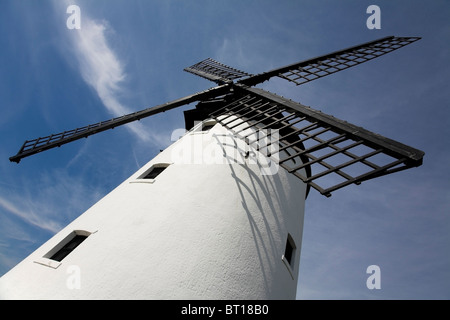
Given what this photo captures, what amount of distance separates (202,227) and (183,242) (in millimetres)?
460

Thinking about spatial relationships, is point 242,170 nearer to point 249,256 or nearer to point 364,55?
point 249,256

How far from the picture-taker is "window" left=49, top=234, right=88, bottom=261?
4547 millimetres

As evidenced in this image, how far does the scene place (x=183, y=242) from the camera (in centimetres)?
417

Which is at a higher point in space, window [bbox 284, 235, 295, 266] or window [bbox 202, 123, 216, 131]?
window [bbox 202, 123, 216, 131]

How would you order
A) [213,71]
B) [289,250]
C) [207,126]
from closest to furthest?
[289,250]
[207,126]
[213,71]

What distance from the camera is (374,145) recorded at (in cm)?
411

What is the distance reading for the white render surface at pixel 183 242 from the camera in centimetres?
368

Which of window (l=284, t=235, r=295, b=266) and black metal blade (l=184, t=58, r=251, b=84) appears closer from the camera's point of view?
window (l=284, t=235, r=295, b=266)

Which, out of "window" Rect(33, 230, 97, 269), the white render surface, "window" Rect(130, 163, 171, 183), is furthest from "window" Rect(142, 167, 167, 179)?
"window" Rect(33, 230, 97, 269)

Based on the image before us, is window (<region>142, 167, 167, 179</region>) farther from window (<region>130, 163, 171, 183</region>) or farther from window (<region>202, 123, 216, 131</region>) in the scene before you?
window (<region>202, 123, 216, 131</region>)

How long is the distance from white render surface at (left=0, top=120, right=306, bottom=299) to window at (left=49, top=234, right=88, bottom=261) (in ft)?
0.54

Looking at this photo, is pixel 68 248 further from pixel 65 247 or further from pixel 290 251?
pixel 290 251

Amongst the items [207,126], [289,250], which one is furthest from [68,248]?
[207,126]
